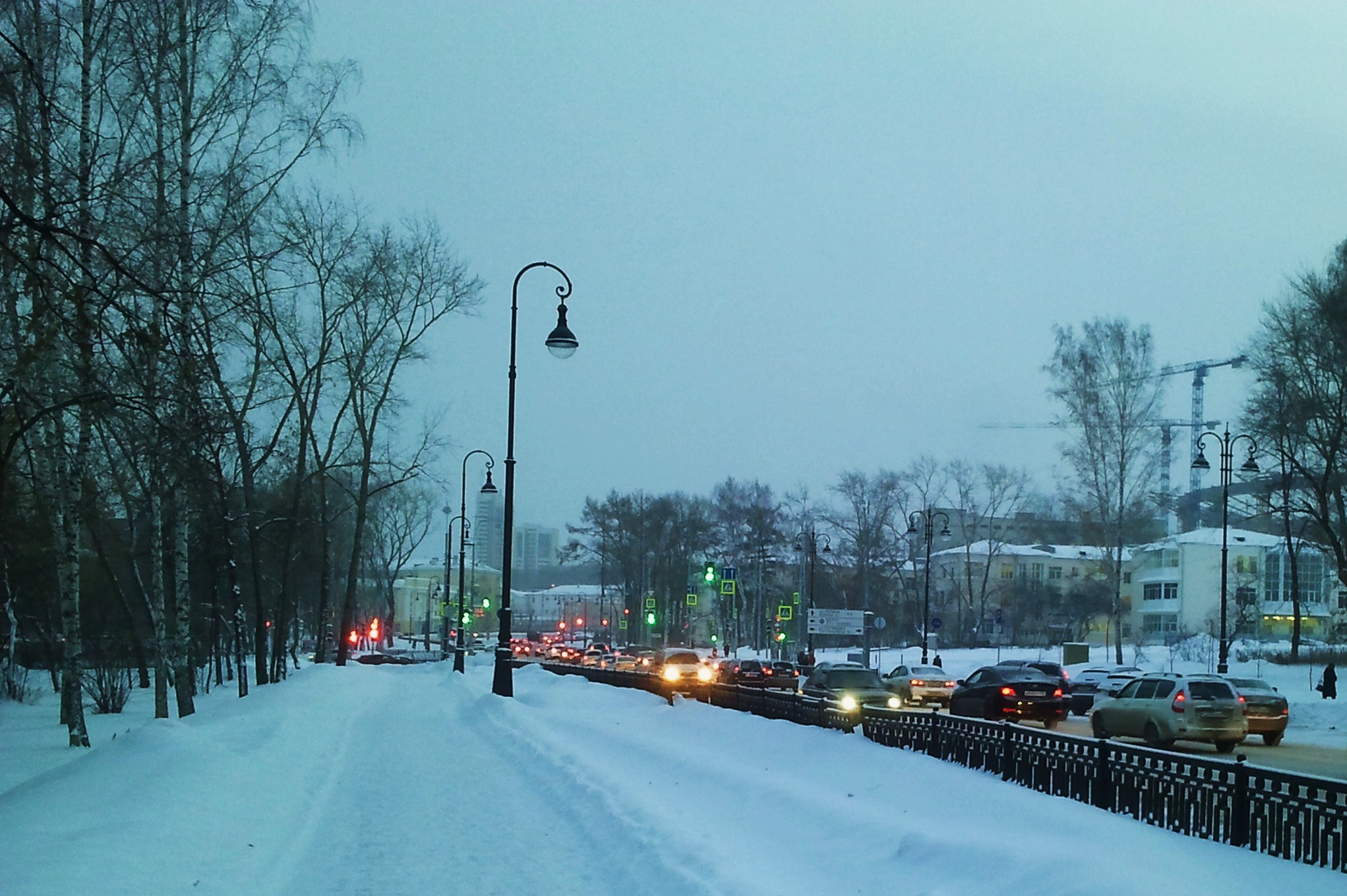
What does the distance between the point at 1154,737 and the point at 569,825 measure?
50.5 ft

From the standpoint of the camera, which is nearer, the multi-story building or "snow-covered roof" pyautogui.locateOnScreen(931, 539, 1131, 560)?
the multi-story building

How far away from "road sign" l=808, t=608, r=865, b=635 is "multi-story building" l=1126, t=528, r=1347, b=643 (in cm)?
2685

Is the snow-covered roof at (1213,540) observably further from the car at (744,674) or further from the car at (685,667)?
the car at (744,674)

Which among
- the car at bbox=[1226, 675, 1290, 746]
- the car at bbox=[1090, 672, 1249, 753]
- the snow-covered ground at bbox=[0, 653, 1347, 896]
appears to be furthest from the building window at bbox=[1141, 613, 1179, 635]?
the snow-covered ground at bbox=[0, 653, 1347, 896]

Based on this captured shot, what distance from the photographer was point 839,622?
64.3m

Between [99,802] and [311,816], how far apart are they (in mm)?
2540

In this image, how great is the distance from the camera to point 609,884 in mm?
9805

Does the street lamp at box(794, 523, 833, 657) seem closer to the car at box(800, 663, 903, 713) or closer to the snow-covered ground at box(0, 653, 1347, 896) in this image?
the car at box(800, 663, 903, 713)

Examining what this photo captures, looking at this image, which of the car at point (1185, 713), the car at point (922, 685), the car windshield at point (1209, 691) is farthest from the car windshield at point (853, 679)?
the car windshield at point (1209, 691)

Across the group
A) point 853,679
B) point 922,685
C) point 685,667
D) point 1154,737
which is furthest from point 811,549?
point 1154,737

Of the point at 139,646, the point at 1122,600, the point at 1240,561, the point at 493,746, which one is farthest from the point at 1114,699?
the point at 1122,600

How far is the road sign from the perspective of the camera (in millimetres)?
61031

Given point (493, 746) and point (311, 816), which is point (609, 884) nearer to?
point (311, 816)

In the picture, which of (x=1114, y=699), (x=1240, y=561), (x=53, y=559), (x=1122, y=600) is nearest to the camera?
(x=1114, y=699)
